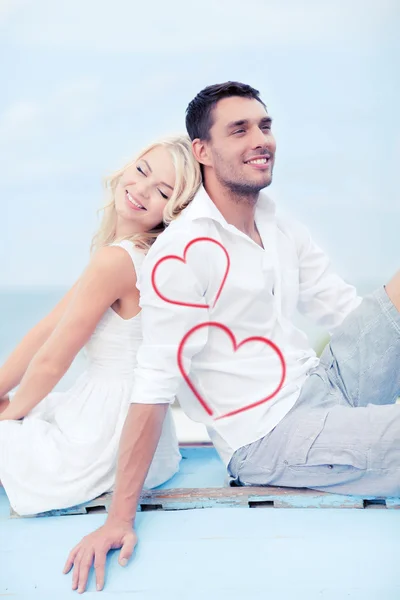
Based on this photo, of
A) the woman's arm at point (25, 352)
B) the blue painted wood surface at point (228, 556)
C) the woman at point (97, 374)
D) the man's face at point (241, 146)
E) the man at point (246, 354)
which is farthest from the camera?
the woman's arm at point (25, 352)

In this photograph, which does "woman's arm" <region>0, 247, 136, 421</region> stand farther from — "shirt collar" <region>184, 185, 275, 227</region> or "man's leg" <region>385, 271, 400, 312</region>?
"man's leg" <region>385, 271, 400, 312</region>

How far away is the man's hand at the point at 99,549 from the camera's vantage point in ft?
4.50

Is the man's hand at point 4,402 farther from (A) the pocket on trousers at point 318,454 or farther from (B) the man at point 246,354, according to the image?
(A) the pocket on trousers at point 318,454

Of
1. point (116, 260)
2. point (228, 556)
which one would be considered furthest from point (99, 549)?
point (116, 260)

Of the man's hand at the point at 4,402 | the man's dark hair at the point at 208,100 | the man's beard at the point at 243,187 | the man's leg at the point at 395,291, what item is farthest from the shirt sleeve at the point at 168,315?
the man's hand at the point at 4,402

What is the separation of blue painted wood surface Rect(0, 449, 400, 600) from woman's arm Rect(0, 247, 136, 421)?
36 centimetres

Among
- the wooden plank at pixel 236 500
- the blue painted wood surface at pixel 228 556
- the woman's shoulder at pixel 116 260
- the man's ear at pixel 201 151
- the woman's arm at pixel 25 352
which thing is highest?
the man's ear at pixel 201 151

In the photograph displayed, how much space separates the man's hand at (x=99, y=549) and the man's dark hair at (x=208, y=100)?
998 millimetres

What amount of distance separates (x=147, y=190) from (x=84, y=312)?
0.37 m

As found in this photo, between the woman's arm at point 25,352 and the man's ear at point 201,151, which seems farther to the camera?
the woman's arm at point 25,352

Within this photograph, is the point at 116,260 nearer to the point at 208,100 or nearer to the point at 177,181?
the point at 177,181

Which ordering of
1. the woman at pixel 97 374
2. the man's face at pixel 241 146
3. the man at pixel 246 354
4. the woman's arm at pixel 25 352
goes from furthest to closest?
the woman's arm at pixel 25 352 < the man's face at pixel 241 146 < the woman at pixel 97 374 < the man at pixel 246 354

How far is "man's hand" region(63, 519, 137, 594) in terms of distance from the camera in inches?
53.9

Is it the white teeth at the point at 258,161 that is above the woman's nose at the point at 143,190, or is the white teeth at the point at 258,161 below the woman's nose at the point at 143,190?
above
